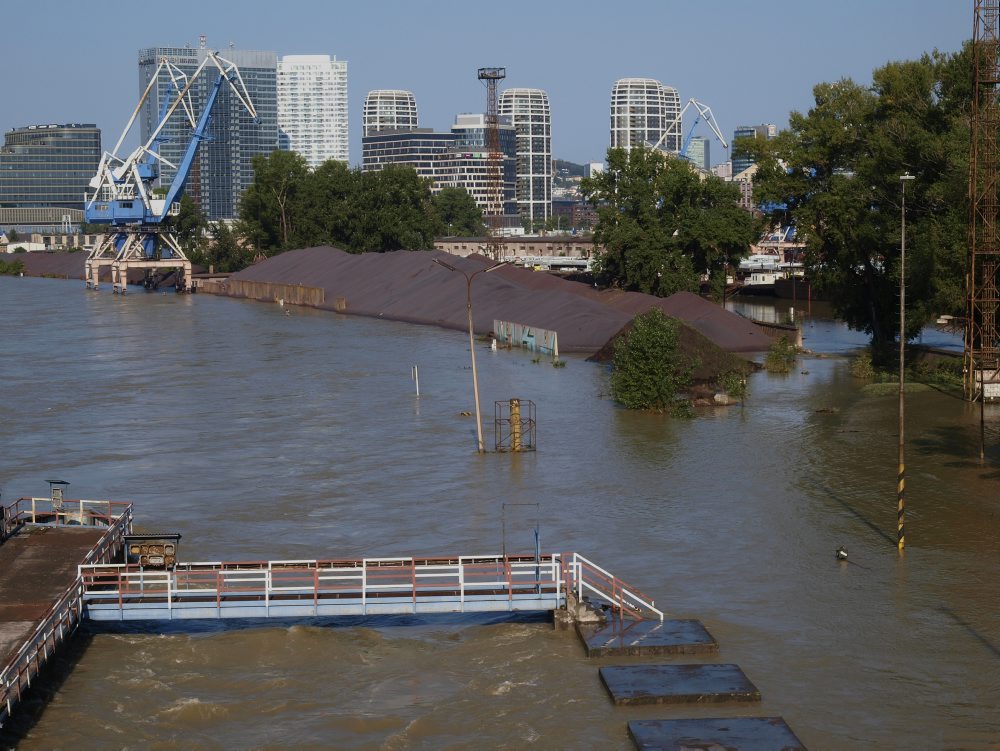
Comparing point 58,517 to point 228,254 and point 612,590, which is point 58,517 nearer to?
point 612,590

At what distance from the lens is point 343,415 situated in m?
41.5

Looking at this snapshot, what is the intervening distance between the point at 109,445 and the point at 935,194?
1118 inches

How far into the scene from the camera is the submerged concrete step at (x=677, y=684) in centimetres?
1752

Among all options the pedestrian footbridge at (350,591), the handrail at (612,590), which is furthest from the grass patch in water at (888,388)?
the pedestrian footbridge at (350,591)

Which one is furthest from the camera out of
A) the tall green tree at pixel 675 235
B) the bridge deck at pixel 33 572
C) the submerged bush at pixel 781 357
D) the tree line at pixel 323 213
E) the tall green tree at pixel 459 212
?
the tall green tree at pixel 459 212

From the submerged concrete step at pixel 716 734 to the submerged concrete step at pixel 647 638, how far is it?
2.34m

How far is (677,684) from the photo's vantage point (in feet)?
58.9

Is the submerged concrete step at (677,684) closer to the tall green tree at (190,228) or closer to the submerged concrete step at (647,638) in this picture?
the submerged concrete step at (647,638)

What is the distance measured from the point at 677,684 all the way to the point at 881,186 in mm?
36728

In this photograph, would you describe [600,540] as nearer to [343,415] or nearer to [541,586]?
[541,586]

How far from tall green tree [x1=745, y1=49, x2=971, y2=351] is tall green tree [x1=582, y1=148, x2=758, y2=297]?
13648 mm

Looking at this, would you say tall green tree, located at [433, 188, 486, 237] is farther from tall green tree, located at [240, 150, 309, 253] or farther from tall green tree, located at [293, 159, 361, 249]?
tall green tree, located at [293, 159, 361, 249]

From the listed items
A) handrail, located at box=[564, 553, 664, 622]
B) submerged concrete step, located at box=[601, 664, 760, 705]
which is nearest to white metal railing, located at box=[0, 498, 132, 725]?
handrail, located at box=[564, 553, 664, 622]

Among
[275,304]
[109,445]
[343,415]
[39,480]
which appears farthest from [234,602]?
[275,304]
